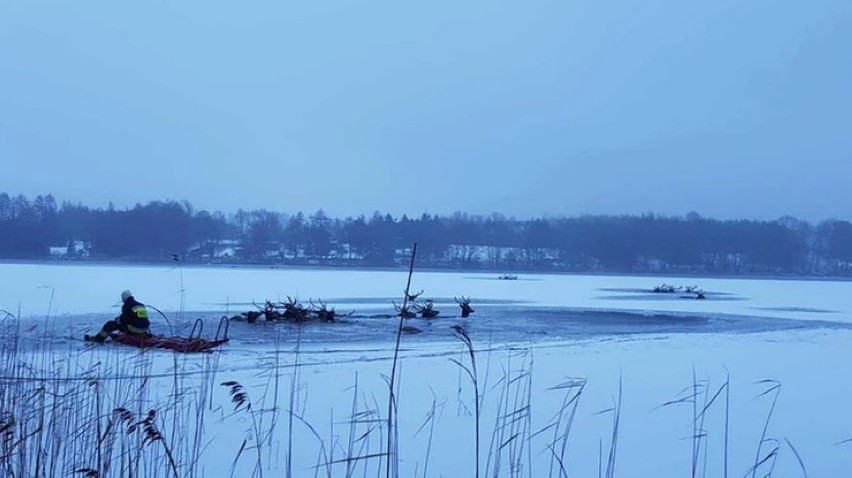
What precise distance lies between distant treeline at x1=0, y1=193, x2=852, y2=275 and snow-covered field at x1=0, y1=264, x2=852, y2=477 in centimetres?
3677

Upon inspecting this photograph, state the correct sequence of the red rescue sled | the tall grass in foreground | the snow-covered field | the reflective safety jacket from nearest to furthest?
the tall grass in foreground < the snow-covered field < the red rescue sled < the reflective safety jacket

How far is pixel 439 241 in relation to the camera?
5616cm

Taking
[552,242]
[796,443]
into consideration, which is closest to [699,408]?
[796,443]

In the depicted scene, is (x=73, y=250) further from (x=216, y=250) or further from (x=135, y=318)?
(x=135, y=318)

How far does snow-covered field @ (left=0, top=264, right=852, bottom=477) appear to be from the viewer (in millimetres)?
5590

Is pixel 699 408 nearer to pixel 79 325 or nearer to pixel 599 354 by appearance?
pixel 599 354

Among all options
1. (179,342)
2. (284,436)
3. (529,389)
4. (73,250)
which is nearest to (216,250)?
(73,250)

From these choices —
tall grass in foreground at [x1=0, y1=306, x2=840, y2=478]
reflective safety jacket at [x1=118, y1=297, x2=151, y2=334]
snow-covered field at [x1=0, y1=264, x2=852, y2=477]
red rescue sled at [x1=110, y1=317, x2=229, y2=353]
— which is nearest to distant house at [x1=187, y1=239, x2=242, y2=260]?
snow-covered field at [x1=0, y1=264, x2=852, y2=477]

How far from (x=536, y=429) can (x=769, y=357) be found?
6565 mm

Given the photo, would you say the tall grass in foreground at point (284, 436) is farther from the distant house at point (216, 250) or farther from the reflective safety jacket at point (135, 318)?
the distant house at point (216, 250)

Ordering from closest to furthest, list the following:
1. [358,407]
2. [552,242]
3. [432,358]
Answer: [358,407]
[432,358]
[552,242]

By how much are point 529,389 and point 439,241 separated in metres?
50.5

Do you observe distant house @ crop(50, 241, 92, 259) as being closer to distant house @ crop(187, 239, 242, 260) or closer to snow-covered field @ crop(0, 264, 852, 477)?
distant house @ crop(187, 239, 242, 260)

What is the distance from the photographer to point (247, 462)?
535 cm
